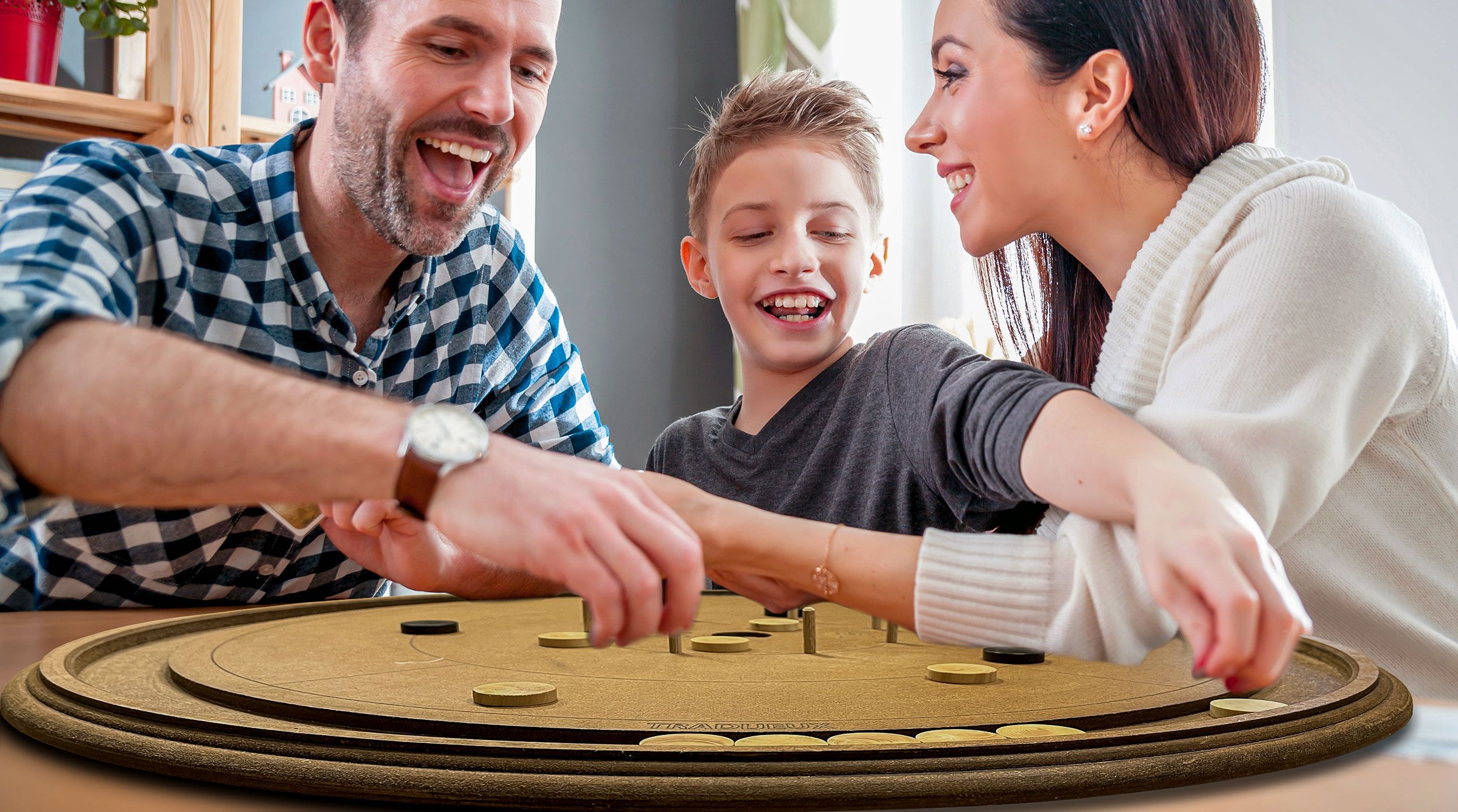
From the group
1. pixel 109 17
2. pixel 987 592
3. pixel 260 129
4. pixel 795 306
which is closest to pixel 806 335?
pixel 795 306

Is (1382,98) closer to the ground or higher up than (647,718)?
higher up

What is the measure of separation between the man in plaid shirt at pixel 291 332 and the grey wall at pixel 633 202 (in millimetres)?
1739

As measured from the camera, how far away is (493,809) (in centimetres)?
53

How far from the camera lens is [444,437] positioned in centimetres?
72

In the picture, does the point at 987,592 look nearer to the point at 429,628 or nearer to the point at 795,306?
the point at 429,628

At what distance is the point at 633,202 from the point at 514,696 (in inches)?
124

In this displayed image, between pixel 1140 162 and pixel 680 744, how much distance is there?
3.03 feet

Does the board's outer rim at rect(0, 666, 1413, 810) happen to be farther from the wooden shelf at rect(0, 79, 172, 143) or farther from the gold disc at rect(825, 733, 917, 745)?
the wooden shelf at rect(0, 79, 172, 143)

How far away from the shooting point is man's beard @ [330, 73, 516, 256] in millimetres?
1567

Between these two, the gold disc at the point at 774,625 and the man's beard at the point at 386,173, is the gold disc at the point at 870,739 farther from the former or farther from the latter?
the man's beard at the point at 386,173

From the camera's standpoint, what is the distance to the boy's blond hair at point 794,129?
5.88 feet

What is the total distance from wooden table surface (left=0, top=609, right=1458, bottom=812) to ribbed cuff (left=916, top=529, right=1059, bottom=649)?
32cm

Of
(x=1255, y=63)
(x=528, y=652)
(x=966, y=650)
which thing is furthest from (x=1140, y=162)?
(x=528, y=652)

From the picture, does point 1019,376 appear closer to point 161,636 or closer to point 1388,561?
point 1388,561
